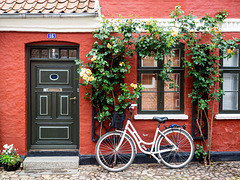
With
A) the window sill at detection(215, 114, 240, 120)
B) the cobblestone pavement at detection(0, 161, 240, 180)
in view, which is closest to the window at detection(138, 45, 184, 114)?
the window sill at detection(215, 114, 240, 120)

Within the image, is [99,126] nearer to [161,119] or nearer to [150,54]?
[161,119]

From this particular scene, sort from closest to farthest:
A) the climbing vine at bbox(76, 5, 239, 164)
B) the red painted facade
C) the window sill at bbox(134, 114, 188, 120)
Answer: the climbing vine at bbox(76, 5, 239, 164), the red painted facade, the window sill at bbox(134, 114, 188, 120)

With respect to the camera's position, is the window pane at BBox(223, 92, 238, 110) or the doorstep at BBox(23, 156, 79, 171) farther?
the window pane at BBox(223, 92, 238, 110)

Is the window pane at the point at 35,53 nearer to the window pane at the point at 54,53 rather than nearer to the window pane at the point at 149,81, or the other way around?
the window pane at the point at 54,53

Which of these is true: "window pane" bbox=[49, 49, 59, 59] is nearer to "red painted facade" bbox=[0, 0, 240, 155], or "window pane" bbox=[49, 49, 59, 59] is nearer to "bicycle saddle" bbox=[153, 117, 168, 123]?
"red painted facade" bbox=[0, 0, 240, 155]

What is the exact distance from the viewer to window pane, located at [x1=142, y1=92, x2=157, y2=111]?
20.9 feet

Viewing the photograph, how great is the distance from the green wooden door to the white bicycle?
863 millimetres

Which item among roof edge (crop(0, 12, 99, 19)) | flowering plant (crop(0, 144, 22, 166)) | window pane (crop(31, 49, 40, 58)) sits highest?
roof edge (crop(0, 12, 99, 19))

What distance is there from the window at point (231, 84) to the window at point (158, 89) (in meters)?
1.02

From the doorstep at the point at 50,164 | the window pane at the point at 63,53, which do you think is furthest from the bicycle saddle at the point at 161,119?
the window pane at the point at 63,53

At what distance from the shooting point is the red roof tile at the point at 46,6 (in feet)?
18.9

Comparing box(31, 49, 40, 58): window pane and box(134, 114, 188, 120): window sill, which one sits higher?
box(31, 49, 40, 58): window pane

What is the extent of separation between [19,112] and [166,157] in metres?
3.45

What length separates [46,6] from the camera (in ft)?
19.5
